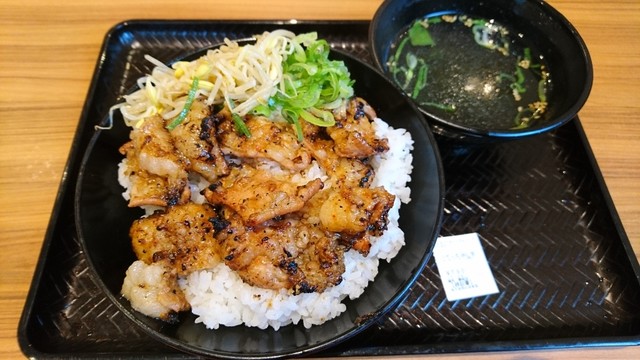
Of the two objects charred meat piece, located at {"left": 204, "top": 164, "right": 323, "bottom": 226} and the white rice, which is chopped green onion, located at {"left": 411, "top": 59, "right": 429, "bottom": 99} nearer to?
the white rice

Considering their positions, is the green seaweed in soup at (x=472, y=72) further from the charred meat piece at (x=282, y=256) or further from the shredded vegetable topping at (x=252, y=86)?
the charred meat piece at (x=282, y=256)

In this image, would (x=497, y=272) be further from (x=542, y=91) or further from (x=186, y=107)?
(x=186, y=107)

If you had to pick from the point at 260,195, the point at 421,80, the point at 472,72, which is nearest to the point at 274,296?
the point at 260,195

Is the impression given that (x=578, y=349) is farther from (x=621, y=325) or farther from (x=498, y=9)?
(x=498, y=9)

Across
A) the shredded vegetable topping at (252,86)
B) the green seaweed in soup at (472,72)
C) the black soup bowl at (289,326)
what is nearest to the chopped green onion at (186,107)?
the shredded vegetable topping at (252,86)

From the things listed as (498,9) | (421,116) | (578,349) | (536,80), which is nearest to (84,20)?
(421,116)

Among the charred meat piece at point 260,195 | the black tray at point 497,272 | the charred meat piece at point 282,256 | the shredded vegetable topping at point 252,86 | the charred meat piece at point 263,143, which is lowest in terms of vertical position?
the black tray at point 497,272
